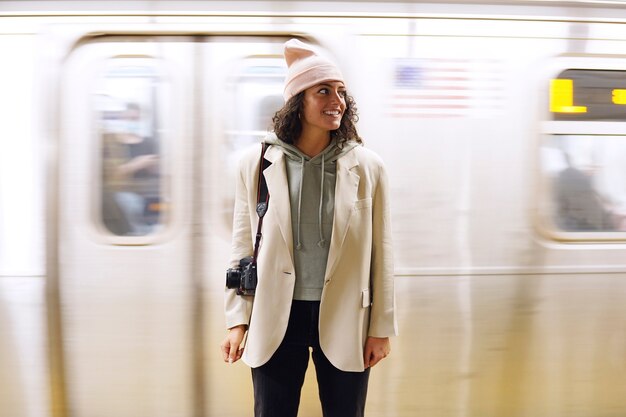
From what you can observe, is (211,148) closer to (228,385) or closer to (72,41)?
(72,41)

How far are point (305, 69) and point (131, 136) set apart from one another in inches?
49.1

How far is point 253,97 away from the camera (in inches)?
111

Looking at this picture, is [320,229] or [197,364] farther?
[197,364]

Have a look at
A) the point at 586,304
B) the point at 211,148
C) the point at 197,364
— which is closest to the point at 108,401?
the point at 197,364

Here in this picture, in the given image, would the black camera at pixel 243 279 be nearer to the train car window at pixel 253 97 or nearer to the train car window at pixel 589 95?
the train car window at pixel 253 97

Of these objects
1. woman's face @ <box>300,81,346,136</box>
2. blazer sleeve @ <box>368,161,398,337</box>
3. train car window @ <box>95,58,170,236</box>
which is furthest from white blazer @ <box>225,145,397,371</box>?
train car window @ <box>95,58,170,236</box>

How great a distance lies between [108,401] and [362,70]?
209cm

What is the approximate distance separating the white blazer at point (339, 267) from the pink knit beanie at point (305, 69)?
0.24 meters

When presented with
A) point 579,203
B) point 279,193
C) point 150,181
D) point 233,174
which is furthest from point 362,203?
point 579,203

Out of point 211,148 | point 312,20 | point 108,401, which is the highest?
point 312,20

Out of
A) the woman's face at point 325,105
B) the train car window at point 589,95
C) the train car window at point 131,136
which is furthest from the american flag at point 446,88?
the train car window at point 131,136

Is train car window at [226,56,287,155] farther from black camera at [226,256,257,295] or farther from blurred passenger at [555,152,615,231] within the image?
blurred passenger at [555,152,615,231]

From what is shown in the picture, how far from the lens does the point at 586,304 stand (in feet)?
9.64

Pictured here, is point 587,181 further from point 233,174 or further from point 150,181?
point 150,181
